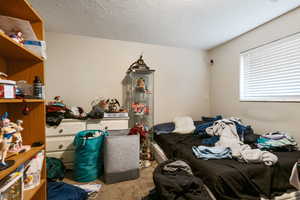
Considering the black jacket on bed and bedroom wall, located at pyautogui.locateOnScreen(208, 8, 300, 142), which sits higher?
bedroom wall, located at pyautogui.locateOnScreen(208, 8, 300, 142)

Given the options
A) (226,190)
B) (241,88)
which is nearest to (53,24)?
(226,190)

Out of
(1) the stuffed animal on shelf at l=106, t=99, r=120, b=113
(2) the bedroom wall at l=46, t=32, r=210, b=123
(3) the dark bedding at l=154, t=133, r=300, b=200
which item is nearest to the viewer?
(3) the dark bedding at l=154, t=133, r=300, b=200

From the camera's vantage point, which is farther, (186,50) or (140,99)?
(186,50)

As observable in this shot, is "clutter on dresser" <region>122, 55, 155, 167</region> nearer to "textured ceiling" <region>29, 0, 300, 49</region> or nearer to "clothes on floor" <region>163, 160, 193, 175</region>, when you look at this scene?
"textured ceiling" <region>29, 0, 300, 49</region>

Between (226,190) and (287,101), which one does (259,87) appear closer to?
(287,101)

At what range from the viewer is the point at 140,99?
2.62 metres

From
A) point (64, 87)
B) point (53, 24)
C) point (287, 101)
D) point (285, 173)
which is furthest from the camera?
point (64, 87)

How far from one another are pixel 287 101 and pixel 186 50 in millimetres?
2032

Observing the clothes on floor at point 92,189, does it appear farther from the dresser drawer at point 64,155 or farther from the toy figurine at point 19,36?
the toy figurine at point 19,36

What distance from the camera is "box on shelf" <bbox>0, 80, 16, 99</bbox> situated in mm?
754

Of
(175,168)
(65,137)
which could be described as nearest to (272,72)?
(175,168)

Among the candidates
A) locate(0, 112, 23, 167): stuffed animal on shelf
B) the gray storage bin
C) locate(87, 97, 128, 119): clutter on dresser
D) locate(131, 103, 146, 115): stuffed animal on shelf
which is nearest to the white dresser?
locate(87, 97, 128, 119): clutter on dresser

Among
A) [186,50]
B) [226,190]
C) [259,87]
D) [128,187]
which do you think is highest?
[186,50]

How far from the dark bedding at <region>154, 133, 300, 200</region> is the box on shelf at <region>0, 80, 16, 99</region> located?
63.0 inches
